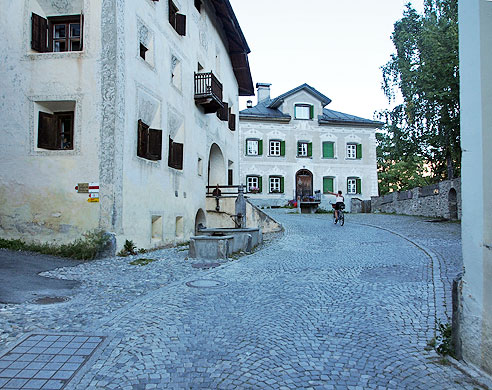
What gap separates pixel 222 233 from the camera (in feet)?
43.6

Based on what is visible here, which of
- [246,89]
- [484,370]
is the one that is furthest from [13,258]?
[246,89]

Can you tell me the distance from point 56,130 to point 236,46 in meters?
15.7

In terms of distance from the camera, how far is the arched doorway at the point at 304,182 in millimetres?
38619

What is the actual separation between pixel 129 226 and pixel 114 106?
133 inches

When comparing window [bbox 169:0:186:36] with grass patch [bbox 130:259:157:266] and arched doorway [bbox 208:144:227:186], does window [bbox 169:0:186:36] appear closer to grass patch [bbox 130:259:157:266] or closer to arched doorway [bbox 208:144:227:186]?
arched doorway [bbox 208:144:227:186]

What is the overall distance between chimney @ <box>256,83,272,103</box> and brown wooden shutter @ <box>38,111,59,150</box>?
33.2 metres

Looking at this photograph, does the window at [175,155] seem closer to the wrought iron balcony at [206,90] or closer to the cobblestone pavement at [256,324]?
the wrought iron balcony at [206,90]

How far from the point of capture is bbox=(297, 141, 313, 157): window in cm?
3891

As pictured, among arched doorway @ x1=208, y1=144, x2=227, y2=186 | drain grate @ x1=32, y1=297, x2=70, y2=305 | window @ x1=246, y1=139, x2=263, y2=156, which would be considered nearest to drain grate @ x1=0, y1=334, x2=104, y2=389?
drain grate @ x1=32, y1=297, x2=70, y2=305

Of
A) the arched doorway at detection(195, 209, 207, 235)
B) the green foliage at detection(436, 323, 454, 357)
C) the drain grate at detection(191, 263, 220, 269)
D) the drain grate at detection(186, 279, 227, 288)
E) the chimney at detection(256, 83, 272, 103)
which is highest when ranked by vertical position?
the chimney at detection(256, 83, 272, 103)

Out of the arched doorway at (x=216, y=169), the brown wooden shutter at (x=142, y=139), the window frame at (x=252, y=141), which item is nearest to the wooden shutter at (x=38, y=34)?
the brown wooden shutter at (x=142, y=139)

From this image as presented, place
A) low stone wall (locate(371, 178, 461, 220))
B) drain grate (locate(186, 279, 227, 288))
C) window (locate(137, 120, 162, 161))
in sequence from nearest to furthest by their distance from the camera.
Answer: drain grate (locate(186, 279, 227, 288))
window (locate(137, 120, 162, 161))
low stone wall (locate(371, 178, 461, 220))

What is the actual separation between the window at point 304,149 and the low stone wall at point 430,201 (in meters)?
9.10

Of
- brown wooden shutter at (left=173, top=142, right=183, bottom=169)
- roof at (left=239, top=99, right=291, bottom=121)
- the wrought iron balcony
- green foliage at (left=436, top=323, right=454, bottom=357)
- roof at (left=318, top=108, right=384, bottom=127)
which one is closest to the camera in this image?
green foliage at (left=436, top=323, right=454, bottom=357)
